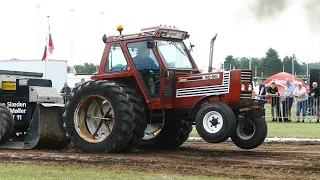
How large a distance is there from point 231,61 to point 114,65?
138 ft

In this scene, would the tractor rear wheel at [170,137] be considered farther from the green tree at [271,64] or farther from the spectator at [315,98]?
the green tree at [271,64]

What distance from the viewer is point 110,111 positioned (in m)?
11.6

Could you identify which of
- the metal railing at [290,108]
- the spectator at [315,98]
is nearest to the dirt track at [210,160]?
the spectator at [315,98]

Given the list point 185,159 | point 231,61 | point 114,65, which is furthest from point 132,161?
point 231,61

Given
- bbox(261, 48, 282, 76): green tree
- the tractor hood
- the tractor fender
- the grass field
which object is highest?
bbox(261, 48, 282, 76): green tree

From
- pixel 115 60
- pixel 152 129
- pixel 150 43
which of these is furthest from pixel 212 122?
pixel 115 60

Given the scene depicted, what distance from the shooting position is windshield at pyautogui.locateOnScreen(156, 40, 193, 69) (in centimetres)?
1166

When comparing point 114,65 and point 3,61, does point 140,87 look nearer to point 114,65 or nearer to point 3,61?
point 114,65

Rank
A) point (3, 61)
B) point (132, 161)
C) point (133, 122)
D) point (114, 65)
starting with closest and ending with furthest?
point (132, 161) < point (133, 122) < point (114, 65) < point (3, 61)

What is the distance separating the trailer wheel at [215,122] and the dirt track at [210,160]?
40 cm

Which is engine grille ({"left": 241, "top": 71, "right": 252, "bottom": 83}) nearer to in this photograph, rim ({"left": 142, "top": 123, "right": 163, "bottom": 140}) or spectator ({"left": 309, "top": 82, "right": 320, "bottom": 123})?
rim ({"left": 142, "top": 123, "right": 163, "bottom": 140})

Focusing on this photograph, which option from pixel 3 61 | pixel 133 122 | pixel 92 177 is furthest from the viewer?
pixel 3 61

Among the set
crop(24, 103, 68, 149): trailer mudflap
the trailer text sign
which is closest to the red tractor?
crop(24, 103, 68, 149): trailer mudflap

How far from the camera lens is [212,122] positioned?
1052 centimetres
